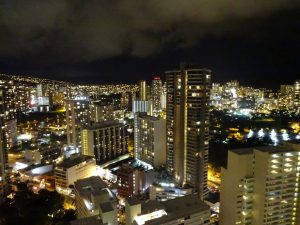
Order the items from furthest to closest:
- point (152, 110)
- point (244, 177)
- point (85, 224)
Answer: point (152, 110)
point (244, 177)
point (85, 224)

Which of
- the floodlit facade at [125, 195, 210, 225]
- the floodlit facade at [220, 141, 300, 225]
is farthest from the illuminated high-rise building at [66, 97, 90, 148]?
the floodlit facade at [220, 141, 300, 225]

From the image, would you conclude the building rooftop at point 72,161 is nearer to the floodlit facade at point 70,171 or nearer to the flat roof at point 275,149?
the floodlit facade at point 70,171

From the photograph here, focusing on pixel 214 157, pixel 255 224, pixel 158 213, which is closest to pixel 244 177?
pixel 255 224

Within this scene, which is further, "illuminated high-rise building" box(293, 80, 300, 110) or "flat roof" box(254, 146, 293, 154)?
"illuminated high-rise building" box(293, 80, 300, 110)

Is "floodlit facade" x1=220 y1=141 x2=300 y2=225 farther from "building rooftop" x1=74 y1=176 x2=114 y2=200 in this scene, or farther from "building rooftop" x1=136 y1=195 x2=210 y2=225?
"building rooftop" x1=74 y1=176 x2=114 y2=200

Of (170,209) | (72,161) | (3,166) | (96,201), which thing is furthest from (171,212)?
(3,166)

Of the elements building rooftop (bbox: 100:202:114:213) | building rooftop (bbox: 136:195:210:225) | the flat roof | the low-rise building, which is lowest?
the low-rise building

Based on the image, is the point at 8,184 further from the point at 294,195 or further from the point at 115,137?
the point at 294,195
